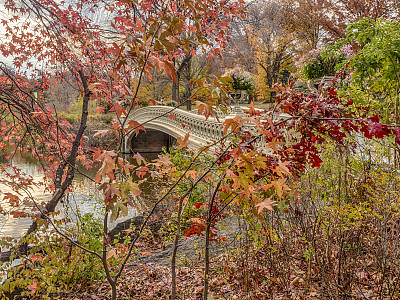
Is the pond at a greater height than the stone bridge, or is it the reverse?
the stone bridge

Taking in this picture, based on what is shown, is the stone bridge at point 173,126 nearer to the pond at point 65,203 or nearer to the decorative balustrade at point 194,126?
the decorative balustrade at point 194,126

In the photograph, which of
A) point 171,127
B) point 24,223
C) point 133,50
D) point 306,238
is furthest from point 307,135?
point 171,127

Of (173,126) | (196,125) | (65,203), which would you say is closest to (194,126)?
(196,125)

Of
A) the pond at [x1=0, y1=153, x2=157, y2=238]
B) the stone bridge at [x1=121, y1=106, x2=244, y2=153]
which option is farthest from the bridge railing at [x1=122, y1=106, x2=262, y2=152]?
the pond at [x1=0, y1=153, x2=157, y2=238]

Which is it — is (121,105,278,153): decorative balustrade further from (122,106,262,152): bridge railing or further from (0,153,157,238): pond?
(0,153,157,238): pond

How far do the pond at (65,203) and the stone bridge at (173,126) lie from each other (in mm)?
1402

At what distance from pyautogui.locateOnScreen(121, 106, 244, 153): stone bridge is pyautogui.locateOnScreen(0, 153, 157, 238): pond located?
1402mm

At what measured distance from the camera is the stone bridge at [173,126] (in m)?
7.90

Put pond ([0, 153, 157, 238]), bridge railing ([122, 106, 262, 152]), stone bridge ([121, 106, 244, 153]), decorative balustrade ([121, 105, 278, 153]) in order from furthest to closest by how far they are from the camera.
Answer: bridge railing ([122, 106, 262, 152]) → decorative balustrade ([121, 105, 278, 153]) → stone bridge ([121, 106, 244, 153]) → pond ([0, 153, 157, 238])

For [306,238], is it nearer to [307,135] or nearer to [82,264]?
[307,135]

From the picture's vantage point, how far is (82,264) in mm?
4000

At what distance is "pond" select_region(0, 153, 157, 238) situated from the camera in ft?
17.3

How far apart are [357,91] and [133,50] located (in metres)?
3.01

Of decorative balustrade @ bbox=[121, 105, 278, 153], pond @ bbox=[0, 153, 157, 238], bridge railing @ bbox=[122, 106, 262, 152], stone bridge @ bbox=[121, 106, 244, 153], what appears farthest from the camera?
bridge railing @ bbox=[122, 106, 262, 152]
